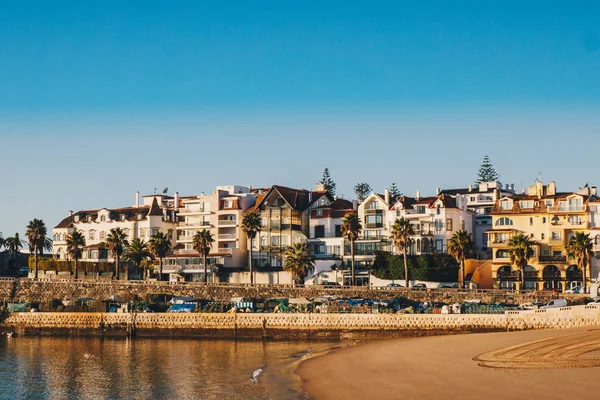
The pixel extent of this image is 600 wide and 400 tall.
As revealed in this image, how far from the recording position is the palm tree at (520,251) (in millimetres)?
86250

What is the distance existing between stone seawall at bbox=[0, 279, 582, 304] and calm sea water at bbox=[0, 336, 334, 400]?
713 inches

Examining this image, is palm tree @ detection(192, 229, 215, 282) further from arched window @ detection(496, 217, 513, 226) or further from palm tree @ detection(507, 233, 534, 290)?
palm tree @ detection(507, 233, 534, 290)

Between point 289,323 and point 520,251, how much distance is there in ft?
92.0

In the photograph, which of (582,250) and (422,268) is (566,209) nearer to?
(582,250)

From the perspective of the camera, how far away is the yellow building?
90.5 metres

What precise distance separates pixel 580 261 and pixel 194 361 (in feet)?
144

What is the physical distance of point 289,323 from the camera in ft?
234

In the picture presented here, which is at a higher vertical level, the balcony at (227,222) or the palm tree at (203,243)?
the balcony at (227,222)

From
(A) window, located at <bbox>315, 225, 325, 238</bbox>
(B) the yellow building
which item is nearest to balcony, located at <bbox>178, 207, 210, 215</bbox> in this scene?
(A) window, located at <bbox>315, 225, 325, 238</bbox>

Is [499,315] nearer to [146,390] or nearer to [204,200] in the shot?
[146,390]

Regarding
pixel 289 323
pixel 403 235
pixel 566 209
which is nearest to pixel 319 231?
pixel 403 235

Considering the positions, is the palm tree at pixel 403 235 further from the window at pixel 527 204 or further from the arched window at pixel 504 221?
the window at pixel 527 204

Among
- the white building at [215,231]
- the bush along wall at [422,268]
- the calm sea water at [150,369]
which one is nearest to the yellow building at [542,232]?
the bush along wall at [422,268]

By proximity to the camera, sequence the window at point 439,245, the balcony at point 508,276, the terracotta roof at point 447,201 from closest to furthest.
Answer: the balcony at point 508,276
the window at point 439,245
the terracotta roof at point 447,201
